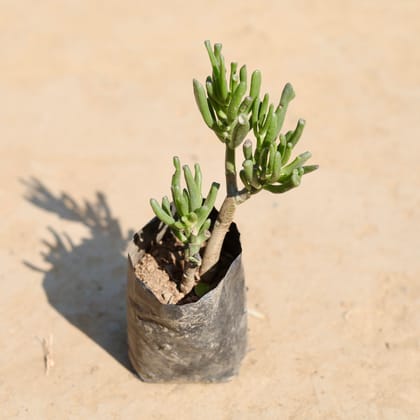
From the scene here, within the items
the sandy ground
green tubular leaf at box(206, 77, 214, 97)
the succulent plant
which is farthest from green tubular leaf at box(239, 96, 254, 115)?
the sandy ground

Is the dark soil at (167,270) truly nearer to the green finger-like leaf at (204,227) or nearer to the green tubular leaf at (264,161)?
the green finger-like leaf at (204,227)

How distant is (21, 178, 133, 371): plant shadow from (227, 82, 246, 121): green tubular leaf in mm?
1082

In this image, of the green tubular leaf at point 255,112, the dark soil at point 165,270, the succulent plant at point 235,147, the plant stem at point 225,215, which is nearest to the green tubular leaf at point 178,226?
the succulent plant at point 235,147

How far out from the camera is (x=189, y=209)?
2.14m

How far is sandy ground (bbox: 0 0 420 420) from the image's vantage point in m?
2.50

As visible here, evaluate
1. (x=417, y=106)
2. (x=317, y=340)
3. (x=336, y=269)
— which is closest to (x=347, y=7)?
(x=417, y=106)

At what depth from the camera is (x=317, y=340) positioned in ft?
8.80

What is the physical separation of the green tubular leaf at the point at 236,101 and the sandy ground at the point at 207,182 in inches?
40.6

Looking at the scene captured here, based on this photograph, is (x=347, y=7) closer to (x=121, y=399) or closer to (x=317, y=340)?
(x=317, y=340)

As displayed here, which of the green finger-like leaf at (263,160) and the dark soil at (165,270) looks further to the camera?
the dark soil at (165,270)

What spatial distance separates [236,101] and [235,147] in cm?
16

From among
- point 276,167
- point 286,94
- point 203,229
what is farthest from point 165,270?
point 286,94

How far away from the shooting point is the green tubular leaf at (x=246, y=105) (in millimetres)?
1943

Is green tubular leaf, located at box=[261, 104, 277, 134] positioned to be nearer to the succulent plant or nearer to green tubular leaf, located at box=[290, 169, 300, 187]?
the succulent plant
